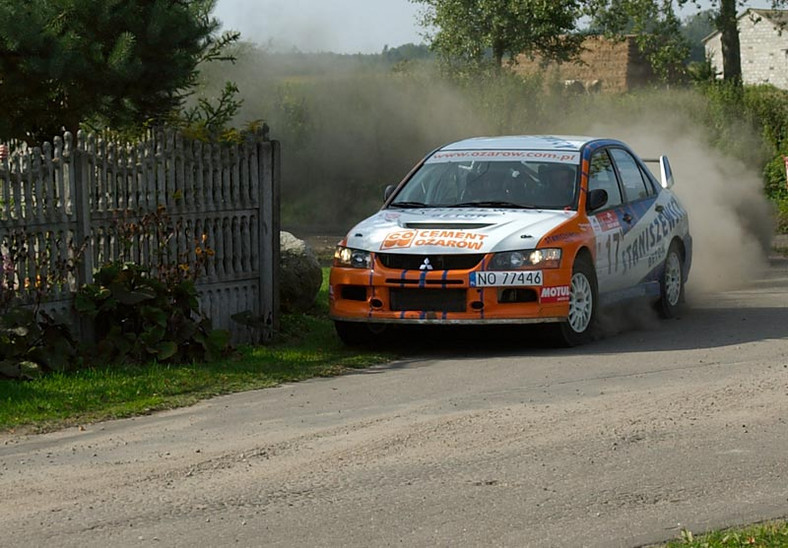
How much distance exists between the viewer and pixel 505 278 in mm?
11719

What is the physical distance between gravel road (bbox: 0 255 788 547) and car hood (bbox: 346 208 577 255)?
3.74 ft

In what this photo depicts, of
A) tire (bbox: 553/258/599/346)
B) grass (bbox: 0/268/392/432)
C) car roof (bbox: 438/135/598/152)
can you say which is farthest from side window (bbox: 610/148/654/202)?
grass (bbox: 0/268/392/432)

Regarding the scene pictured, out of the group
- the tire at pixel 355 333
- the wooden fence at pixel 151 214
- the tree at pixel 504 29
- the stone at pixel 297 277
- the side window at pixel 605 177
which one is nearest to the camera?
the wooden fence at pixel 151 214

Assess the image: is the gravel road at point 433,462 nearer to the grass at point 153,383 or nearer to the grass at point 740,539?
the grass at point 740,539

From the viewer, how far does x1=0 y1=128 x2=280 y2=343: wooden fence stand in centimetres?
1063

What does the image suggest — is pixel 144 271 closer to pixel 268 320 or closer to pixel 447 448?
pixel 268 320

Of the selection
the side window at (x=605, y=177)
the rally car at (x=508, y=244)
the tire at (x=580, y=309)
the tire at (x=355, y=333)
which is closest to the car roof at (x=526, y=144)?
the rally car at (x=508, y=244)

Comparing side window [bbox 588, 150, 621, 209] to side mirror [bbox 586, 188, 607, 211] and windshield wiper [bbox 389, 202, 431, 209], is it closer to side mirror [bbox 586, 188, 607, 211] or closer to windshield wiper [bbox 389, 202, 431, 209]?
side mirror [bbox 586, 188, 607, 211]

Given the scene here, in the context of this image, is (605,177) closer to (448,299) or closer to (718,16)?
(448,299)

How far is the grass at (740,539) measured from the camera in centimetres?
592

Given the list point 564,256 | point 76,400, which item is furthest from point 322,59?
point 76,400

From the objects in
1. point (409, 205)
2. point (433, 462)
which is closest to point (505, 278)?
point (409, 205)

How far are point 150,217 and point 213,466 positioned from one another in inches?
175

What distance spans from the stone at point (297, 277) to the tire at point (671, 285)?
340 centimetres
